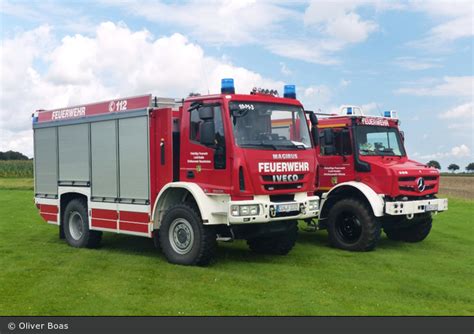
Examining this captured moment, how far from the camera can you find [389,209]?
470 inches

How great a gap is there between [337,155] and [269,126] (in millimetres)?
3108

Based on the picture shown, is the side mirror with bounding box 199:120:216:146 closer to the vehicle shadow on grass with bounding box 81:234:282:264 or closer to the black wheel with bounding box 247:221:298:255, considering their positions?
the vehicle shadow on grass with bounding box 81:234:282:264

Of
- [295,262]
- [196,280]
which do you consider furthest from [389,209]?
[196,280]

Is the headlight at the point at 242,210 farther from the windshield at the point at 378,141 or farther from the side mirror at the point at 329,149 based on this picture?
the windshield at the point at 378,141

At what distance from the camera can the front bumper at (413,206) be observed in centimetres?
1193

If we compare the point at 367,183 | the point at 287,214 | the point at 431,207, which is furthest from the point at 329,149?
the point at 287,214

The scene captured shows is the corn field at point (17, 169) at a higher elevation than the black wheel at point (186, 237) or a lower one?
higher

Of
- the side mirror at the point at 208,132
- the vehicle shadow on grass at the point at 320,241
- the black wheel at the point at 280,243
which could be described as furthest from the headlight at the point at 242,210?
the vehicle shadow on grass at the point at 320,241

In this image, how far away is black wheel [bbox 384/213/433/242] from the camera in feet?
44.2

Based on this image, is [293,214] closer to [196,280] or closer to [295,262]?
[295,262]

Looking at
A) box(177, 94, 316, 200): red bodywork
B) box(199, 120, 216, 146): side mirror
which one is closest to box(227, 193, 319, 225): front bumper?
box(177, 94, 316, 200): red bodywork

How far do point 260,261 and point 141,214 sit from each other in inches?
98.9

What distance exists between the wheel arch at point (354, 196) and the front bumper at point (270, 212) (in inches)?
71.3

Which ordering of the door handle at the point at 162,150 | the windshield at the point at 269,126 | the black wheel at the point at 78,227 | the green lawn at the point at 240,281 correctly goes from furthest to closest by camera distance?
the black wheel at the point at 78,227 < the door handle at the point at 162,150 < the windshield at the point at 269,126 < the green lawn at the point at 240,281
